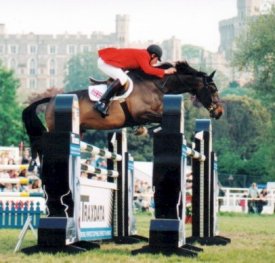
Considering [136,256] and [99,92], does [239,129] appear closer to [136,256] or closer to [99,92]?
[99,92]

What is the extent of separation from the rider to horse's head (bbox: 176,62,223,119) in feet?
2.99

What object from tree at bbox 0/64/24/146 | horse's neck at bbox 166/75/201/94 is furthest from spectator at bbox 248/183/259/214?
tree at bbox 0/64/24/146

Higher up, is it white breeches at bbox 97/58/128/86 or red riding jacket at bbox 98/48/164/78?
red riding jacket at bbox 98/48/164/78

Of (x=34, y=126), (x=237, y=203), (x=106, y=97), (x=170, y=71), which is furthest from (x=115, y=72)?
Result: (x=237, y=203)

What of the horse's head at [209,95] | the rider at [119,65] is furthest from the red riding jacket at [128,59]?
the horse's head at [209,95]

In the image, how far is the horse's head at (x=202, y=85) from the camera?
15625 millimetres

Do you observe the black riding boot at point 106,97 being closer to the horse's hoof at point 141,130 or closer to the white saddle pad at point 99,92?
the white saddle pad at point 99,92

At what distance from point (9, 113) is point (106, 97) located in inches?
2890

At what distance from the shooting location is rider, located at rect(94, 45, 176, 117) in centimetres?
1445

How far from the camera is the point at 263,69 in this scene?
213ft

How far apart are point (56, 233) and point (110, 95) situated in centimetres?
318

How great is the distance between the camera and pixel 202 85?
1591 centimetres

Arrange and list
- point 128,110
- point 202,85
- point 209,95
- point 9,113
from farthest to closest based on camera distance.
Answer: point 9,113 → point 209,95 → point 202,85 → point 128,110

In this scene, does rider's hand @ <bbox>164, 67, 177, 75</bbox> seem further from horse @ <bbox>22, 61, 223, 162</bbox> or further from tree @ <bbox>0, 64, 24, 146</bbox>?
tree @ <bbox>0, 64, 24, 146</bbox>
